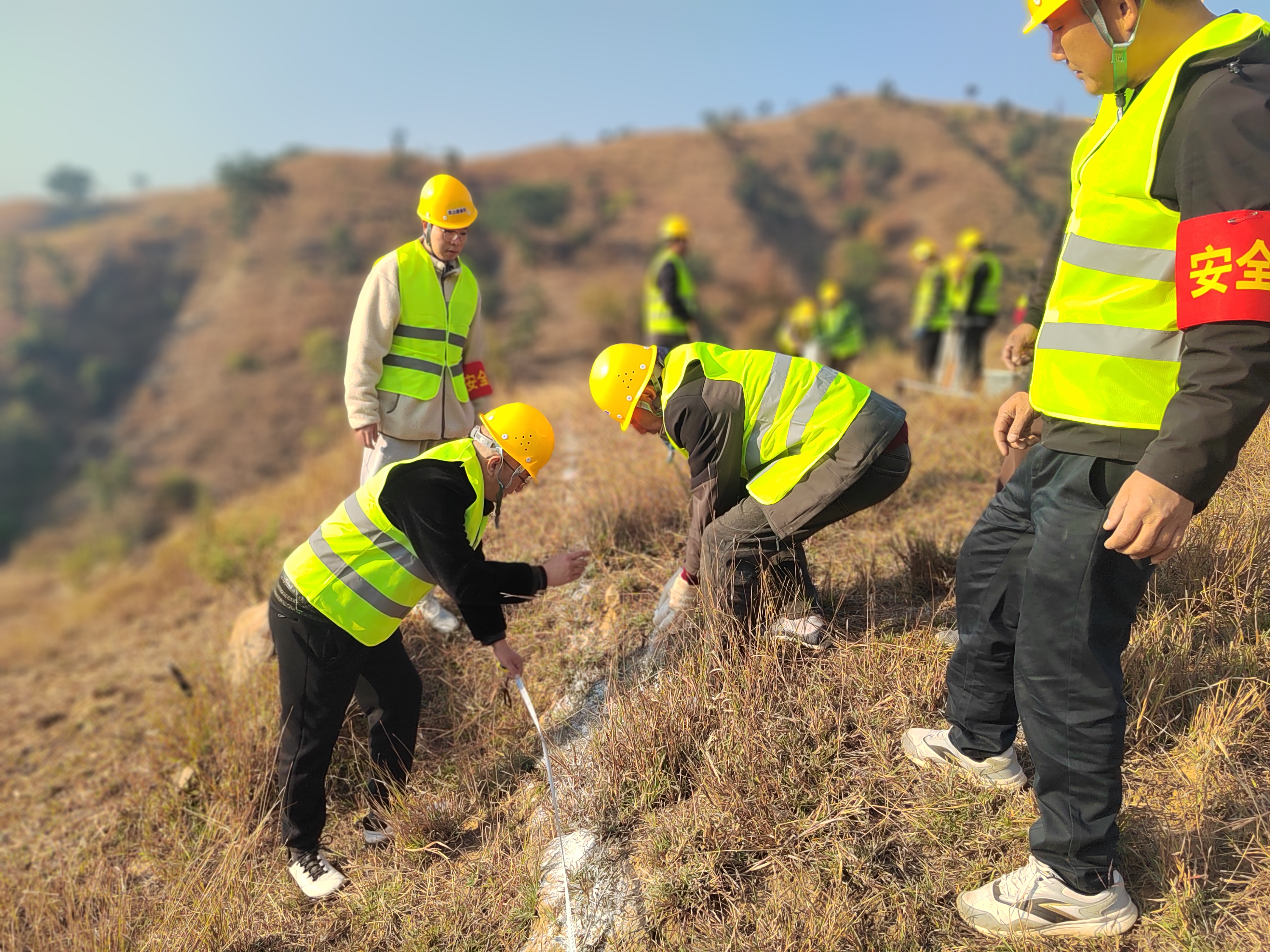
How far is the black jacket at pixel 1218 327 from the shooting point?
1.38m

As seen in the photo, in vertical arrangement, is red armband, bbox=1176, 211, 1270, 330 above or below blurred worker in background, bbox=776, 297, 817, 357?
above

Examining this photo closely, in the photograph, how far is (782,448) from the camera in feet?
9.20

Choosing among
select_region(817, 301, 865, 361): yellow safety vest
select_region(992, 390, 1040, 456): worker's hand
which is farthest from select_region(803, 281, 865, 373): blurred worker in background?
select_region(992, 390, 1040, 456): worker's hand

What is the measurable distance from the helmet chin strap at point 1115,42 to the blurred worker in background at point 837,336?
354 inches

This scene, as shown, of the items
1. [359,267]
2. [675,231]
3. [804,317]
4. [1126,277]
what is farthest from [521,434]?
[359,267]

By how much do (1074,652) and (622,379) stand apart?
1.74m

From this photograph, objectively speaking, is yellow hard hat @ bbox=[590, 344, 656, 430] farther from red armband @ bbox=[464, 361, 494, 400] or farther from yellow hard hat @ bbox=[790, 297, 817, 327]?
yellow hard hat @ bbox=[790, 297, 817, 327]

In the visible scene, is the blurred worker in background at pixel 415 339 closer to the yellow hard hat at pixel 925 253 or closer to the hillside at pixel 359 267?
the yellow hard hat at pixel 925 253

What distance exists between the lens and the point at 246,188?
148ft

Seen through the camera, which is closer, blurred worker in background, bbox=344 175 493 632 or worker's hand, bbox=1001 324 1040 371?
worker's hand, bbox=1001 324 1040 371

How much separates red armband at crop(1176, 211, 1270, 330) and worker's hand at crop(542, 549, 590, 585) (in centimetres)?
196

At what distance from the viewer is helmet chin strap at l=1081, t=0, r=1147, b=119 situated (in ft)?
5.22

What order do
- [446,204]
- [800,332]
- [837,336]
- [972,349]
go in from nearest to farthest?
[446,204] → [972,349] → [837,336] → [800,332]

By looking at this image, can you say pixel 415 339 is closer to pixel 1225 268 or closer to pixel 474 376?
pixel 474 376
